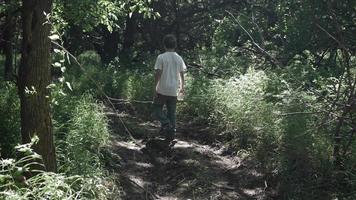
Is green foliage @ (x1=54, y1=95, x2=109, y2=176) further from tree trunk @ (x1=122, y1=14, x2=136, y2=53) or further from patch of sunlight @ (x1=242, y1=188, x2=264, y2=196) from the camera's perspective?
tree trunk @ (x1=122, y1=14, x2=136, y2=53)

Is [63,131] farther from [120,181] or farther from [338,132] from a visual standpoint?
[338,132]

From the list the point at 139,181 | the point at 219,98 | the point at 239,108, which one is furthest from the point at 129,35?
the point at 139,181

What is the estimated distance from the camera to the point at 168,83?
26.6 ft

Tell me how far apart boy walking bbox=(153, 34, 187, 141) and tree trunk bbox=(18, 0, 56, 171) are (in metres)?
3.62

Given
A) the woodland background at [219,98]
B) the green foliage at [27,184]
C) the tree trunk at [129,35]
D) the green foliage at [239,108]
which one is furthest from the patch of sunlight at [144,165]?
the tree trunk at [129,35]

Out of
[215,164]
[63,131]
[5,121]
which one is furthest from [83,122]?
[215,164]

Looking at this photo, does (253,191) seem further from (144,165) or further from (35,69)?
(35,69)

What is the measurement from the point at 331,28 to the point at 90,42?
33.7 feet

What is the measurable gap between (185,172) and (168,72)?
1.88 meters

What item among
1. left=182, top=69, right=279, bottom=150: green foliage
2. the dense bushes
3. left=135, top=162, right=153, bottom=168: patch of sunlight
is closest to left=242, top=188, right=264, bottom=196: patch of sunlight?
left=182, top=69, right=279, bottom=150: green foliage

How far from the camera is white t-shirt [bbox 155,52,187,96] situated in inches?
319

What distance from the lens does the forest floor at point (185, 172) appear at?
6.47 metres

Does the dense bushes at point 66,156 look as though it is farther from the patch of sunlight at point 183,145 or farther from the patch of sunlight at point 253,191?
the patch of sunlight at point 253,191

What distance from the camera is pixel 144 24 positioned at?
1767 cm
